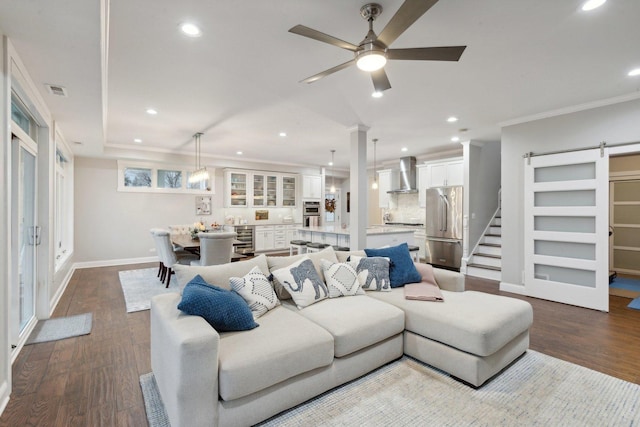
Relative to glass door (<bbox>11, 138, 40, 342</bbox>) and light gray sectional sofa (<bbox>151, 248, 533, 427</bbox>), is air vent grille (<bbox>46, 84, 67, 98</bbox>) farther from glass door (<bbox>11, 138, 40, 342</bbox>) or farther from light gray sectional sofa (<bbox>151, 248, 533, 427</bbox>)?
light gray sectional sofa (<bbox>151, 248, 533, 427</bbox>)

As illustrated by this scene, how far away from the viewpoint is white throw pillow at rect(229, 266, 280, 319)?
7.91ft

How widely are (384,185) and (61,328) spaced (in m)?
7.52

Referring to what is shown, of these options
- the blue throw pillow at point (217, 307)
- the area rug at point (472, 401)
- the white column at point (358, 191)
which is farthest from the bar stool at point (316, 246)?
Result: the blue throw pillow at point (217, 307)

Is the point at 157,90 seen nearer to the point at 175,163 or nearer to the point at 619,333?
the point at 175,163

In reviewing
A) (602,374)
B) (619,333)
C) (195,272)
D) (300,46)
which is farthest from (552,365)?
(300,46)

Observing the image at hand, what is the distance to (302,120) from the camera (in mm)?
4887

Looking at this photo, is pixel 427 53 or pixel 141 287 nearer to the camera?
pixel 427 53

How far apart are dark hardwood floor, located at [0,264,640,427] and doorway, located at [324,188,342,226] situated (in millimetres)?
7400

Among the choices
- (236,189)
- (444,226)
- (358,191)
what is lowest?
(444,226)

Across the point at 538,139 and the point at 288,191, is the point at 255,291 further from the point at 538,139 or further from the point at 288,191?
the point at 288,191

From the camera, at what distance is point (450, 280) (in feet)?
10.6

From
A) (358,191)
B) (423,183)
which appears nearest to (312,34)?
(358,191)

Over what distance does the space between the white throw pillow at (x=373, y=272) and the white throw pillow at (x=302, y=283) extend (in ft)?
1.65

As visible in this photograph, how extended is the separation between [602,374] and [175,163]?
27.0 feet
